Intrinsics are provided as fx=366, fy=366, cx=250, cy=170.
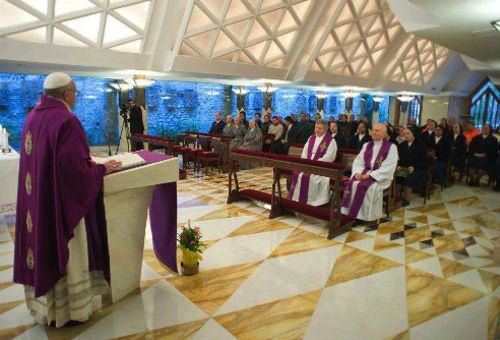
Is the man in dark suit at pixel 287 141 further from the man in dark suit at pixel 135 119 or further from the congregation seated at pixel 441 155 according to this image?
the man in dark suit at pixel 135 119

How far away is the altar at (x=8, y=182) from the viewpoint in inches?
177

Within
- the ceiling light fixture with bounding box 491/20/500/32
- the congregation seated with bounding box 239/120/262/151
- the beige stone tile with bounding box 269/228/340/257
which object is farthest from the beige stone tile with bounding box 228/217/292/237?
the congregation seated with bounding box 239/120/262/151

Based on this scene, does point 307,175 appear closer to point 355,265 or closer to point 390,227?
point 390,227

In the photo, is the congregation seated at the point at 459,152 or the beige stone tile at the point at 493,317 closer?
the beige stone tile at the point at 493,317

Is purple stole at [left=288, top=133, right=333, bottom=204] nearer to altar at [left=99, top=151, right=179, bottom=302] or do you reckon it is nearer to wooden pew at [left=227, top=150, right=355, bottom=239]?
wooden pew at [left=227, top=150, right=355, bottom=239]

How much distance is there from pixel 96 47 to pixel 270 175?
5499mm

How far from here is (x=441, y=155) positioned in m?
7.85

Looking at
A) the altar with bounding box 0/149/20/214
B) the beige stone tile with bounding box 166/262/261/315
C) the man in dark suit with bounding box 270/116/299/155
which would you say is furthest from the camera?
the man in dark suit with bounding box 270/116/299/155

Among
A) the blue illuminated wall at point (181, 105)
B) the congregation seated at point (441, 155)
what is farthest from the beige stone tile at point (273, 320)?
the blue illuminated wall at point (181, 105)

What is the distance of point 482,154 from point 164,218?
7864 mm

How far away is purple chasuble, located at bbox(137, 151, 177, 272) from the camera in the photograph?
10.5ft

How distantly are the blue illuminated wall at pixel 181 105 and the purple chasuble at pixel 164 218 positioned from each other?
1176 cm

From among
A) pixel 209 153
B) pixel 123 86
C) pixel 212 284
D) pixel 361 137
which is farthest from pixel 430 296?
pixel 123 86

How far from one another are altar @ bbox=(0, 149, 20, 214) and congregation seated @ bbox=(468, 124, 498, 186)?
890 cm
